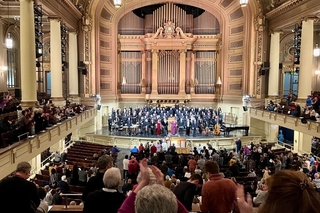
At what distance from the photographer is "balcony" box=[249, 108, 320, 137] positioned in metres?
13.2

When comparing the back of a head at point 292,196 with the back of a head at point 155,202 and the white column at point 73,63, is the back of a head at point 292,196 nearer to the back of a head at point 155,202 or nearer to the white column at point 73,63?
the back of a head at point 155,202

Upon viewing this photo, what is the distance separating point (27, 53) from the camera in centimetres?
1212

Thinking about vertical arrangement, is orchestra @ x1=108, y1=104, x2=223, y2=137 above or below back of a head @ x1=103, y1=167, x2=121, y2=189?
below

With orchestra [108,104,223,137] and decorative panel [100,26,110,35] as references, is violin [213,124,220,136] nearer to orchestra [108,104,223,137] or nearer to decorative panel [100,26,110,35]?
orchestra [108,104,223,137]

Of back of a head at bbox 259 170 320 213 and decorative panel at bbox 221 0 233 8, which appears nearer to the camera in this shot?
back of a head at bbox 259 170 320 213

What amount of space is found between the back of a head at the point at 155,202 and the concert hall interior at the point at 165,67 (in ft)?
30.2

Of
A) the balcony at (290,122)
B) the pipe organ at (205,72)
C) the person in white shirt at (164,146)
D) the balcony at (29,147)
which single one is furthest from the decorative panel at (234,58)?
the balcony at (29,147)

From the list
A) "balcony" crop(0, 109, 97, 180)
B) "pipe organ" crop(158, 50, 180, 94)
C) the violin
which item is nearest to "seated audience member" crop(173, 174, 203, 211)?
"balcony" crop(0, 109, 97, 180)

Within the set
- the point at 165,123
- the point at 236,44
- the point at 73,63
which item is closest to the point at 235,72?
the point at 236,44

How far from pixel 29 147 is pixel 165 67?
62.1 feet

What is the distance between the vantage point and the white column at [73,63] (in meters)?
21.9

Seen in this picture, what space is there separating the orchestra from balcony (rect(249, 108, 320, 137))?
3.01 m

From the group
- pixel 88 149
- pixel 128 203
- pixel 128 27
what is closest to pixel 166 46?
pixel 128 27

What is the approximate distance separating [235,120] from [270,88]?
404cm
